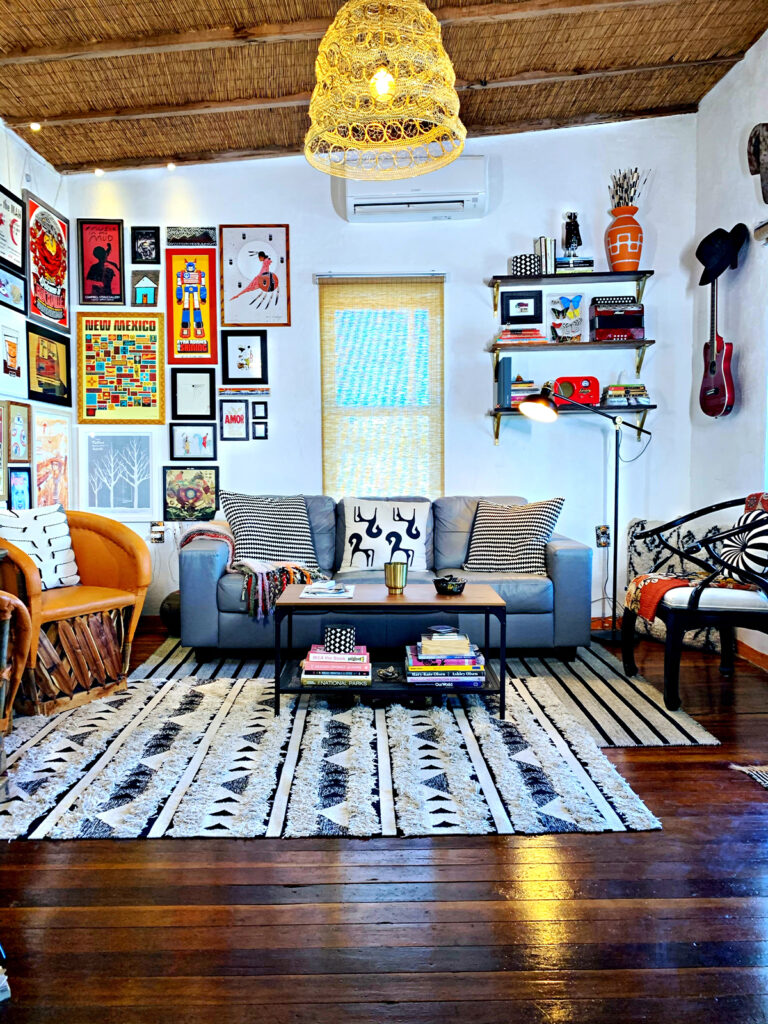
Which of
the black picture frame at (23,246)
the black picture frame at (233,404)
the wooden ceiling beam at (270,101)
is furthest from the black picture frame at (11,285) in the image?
the black picture frame at (233,404)

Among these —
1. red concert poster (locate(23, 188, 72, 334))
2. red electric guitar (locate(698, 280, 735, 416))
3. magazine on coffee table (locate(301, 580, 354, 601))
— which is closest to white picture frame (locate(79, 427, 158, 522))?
red concert poster (locate(23, 188, 72, 334))

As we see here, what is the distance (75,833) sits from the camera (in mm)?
1945

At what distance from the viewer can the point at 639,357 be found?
4.59 metres

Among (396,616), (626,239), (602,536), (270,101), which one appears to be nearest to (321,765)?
(396,616)

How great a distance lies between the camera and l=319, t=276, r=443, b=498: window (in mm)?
4672

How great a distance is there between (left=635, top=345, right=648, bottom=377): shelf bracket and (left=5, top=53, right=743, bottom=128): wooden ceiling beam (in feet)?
5.06

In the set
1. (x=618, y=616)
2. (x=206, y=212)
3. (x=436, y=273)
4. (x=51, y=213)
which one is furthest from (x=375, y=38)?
(x=618, y=616)

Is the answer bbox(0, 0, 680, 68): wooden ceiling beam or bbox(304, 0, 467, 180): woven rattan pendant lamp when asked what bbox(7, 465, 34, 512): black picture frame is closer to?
bbox(0, 0, 680, 68): wooden ceiling beam

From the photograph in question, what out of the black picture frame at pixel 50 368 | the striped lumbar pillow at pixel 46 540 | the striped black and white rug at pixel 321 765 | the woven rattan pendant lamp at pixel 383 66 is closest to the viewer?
the striped black and white rug at pixel 321 765

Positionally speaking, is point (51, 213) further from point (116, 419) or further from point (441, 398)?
point (441, 398)

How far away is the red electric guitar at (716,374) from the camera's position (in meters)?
4.00

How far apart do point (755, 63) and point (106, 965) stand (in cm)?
475

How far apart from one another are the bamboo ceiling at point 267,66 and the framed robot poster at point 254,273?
48 centimetres

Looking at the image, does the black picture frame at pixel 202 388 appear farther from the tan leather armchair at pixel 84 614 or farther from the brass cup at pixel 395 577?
the brass cup at pixel 395 577
